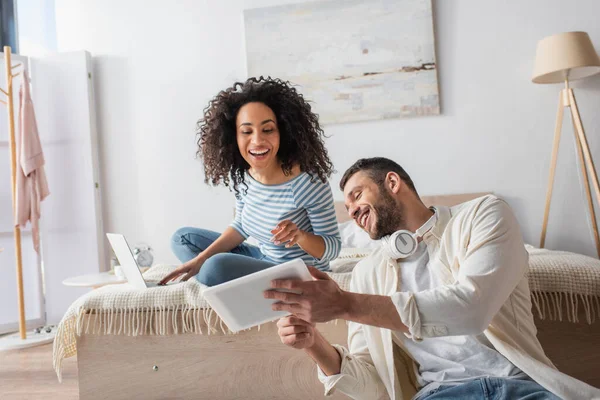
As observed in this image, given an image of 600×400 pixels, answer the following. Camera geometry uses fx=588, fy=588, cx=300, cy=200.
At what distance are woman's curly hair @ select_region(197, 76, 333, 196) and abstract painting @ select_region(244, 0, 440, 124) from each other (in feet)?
5.24

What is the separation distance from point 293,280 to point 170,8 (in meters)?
3.21

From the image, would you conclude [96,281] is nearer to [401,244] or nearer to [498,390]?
[401,244]

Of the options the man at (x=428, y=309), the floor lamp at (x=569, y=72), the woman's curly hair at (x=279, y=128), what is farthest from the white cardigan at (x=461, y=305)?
the floor lamp at (x=569, y=72)

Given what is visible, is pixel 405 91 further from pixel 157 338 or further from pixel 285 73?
pixel 157 338

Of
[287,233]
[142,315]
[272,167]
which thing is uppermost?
[272,167]

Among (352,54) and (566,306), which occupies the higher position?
(352,54)

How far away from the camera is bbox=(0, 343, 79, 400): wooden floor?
2201 millimetres

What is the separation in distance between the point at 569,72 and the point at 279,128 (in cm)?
194

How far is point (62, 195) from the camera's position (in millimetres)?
3686

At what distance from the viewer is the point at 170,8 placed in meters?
3.78

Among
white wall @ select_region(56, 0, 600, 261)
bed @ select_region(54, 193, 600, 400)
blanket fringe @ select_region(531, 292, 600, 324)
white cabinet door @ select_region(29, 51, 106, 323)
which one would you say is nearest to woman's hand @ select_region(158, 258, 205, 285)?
bed @ select_region(54, 193, 600, 400)

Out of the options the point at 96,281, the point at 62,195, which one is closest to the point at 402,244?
the point at 96,281

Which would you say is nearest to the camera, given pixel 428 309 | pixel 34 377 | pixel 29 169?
pixel 428 309

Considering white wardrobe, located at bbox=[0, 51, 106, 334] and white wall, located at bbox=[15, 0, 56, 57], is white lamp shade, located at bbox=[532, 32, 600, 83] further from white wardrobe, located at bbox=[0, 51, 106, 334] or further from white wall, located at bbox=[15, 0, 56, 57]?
white wall, located at bbox=[15, 0, 56, 57]
